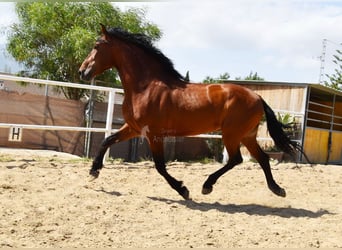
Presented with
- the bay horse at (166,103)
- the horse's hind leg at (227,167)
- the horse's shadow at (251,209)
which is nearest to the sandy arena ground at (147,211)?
the horse's shadow at (251,209)

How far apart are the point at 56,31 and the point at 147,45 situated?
33.7ft

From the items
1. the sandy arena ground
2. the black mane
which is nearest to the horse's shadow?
the sandy arena ground

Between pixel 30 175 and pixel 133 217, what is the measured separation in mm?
2085

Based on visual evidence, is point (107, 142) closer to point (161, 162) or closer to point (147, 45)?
point (161, 162)

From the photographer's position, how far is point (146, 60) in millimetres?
5758

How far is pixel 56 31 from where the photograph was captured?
15180 mm

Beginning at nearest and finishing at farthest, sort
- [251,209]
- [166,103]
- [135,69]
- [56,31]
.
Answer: [251,209] → [166,103] → [135,69] → [56,31]

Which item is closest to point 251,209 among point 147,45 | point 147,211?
point 147,211

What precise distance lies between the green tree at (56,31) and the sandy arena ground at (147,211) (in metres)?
8.34

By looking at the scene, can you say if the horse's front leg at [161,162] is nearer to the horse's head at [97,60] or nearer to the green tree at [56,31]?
the horse's head at [97,60]

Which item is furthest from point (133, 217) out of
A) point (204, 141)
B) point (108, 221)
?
point (204, 141)

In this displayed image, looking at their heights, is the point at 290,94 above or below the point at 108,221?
above

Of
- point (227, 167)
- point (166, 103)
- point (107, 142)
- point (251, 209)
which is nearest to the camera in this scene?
point (251, 209)

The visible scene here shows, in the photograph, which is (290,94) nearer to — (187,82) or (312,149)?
(312,149)
